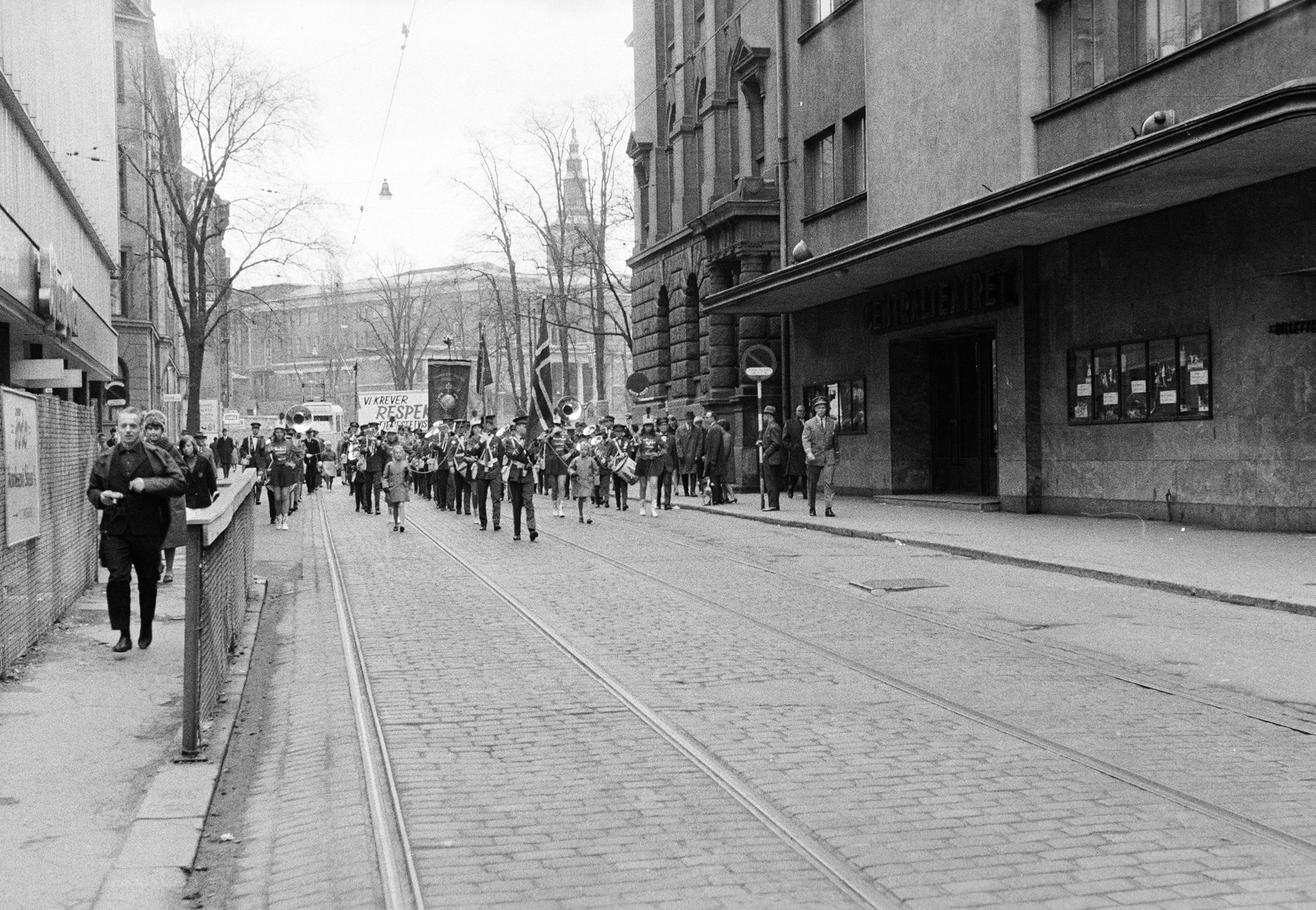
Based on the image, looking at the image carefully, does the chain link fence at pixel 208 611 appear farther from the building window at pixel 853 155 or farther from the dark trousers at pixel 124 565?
the building window at pixel 853 155

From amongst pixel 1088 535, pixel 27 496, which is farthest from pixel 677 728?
pixel 1088 535

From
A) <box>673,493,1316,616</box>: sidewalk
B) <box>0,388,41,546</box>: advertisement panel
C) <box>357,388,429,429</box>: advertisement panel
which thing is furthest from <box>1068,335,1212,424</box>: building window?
<box>357,388,429,429</box>: advertisement panel

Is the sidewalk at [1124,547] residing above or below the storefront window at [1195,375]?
below

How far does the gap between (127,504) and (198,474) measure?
509 centimetres

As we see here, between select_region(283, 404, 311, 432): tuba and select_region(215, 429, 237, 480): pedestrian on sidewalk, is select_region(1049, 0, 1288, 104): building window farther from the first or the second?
select_region(215, 429, 237, 480): pedestrian on sidewalk

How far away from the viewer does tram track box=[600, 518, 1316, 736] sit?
7.59 meters

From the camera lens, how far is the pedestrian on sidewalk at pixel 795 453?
1081 inches

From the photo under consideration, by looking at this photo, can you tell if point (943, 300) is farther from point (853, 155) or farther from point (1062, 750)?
point (1062, 750)

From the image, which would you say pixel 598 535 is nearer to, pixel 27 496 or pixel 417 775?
pixel 27 496

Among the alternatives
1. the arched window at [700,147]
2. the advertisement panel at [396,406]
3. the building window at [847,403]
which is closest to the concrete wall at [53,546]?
the building window at [847,403]

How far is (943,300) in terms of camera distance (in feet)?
82.8

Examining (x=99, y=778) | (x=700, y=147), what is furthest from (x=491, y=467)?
(x=700, y=147)

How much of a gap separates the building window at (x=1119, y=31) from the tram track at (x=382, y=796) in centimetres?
1279

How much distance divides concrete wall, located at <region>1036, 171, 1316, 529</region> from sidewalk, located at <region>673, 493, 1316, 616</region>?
457 millimetres
